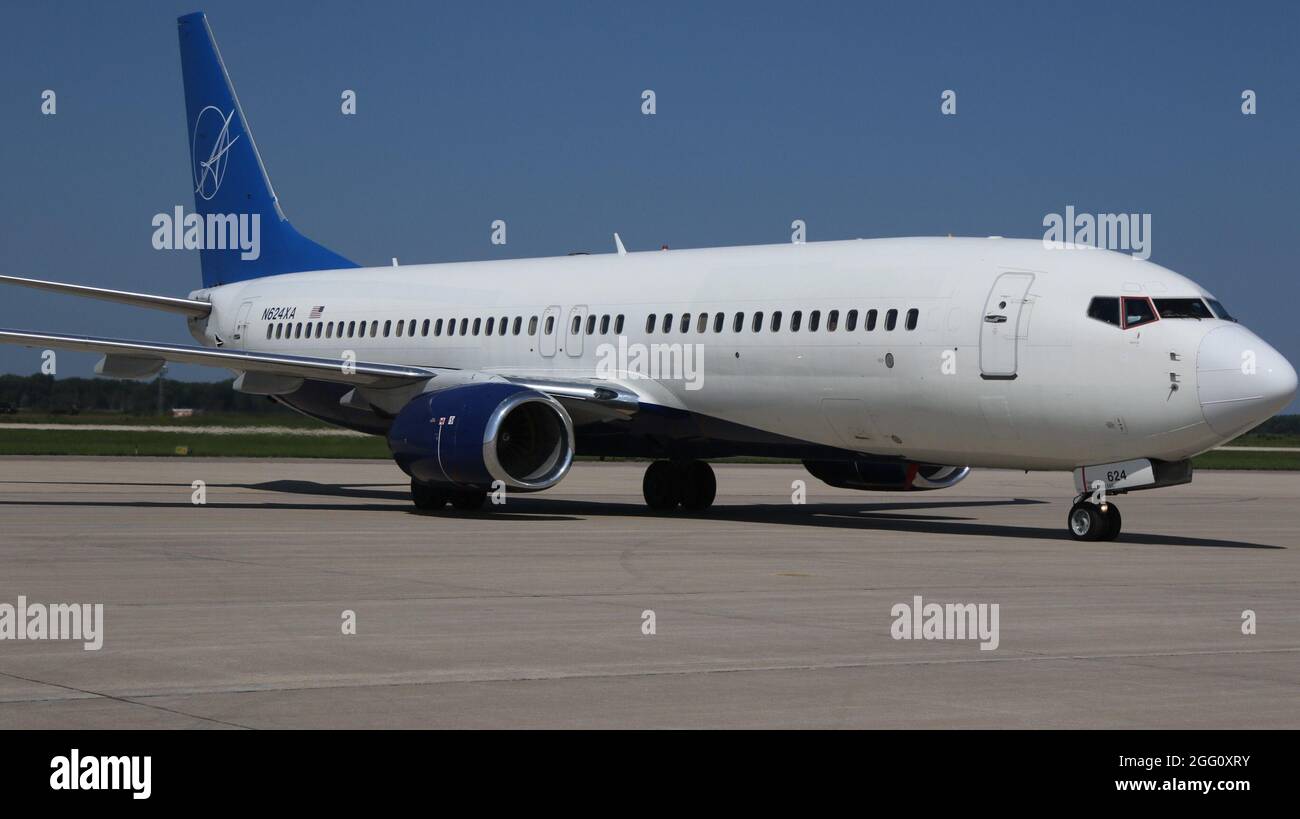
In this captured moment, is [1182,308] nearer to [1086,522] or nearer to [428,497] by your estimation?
[1086,522]

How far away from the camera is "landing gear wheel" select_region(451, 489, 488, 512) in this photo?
23375mm

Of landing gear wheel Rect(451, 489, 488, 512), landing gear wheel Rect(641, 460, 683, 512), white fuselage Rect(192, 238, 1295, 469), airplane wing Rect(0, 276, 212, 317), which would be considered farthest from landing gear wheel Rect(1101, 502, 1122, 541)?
airplane wing Rect(0, 276, 212, 317)

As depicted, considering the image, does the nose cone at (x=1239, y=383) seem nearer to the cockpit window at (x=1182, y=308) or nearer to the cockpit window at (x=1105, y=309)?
the cockpit window at (x=1182, y=308)

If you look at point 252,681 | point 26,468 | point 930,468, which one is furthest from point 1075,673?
point 26,468

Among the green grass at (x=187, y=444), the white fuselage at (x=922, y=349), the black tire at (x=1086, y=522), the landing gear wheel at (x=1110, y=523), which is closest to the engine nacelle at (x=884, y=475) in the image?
the white fuselage at (x=922, y=349)

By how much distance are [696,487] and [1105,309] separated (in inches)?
314

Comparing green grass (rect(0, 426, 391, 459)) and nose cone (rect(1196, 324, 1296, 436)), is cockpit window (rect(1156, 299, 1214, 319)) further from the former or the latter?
green grass (rect(0, 426, 391, 459))

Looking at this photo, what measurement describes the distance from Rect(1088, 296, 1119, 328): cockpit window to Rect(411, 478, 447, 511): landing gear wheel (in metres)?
9.58

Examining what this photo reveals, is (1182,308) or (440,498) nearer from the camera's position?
(1182,308)

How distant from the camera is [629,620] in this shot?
11.4m

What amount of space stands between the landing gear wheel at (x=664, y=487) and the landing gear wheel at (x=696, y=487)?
0.10 meters

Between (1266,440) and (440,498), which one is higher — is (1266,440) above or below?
below

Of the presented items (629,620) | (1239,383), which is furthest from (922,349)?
(629,620)

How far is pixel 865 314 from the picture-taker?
20.5 meters
